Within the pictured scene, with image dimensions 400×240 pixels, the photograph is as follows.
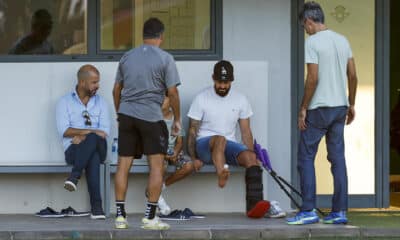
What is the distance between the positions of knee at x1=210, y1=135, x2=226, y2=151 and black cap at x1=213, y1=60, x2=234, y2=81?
551mm

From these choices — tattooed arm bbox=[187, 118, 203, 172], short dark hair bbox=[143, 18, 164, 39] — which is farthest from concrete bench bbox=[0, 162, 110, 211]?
short dark hair bbox=[143, 18, 164, 39]

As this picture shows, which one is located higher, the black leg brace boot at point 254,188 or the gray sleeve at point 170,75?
the gray sleeve at point 170,75

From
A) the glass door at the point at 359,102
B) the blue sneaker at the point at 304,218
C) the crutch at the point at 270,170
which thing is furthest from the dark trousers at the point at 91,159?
the glass door at the point at 359,102

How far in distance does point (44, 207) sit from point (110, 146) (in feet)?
2.90

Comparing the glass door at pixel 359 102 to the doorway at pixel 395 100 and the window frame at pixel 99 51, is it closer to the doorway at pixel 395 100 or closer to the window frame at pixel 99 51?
the window frame at pixel 99 51

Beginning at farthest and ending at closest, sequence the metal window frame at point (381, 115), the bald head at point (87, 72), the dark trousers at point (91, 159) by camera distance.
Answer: the metal window frame at point (381, 115) → the bald head at point (87, 72) → the dark trousers at point (91, 159)

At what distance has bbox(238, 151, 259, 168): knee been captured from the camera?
33.8 ft

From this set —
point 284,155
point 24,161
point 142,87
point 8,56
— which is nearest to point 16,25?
point 8,56

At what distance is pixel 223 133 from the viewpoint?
34.5ft

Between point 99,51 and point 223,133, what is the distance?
4.92 ft

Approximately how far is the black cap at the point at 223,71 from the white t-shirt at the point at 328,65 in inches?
36.0

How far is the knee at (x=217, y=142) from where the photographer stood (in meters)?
10.3

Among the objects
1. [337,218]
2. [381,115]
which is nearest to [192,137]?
[337,218]

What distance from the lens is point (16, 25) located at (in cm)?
1092
